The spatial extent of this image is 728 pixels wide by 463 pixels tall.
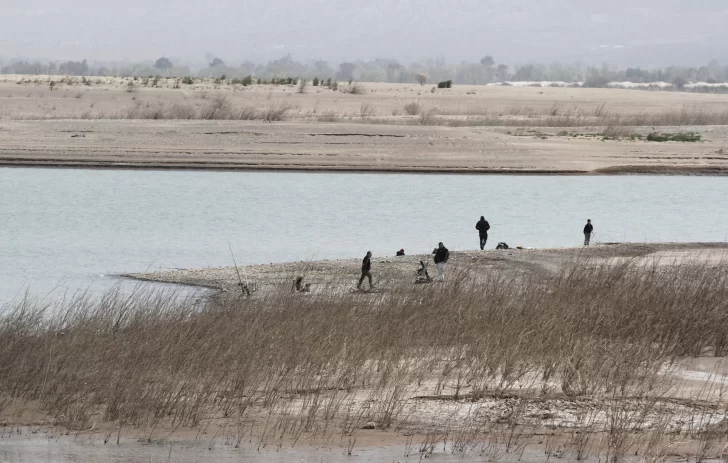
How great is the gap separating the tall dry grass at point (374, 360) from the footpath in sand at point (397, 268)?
361cm

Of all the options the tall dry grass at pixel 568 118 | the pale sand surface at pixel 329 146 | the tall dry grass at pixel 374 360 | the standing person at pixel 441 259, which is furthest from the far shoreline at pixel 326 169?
the tall dry grass at pixel 374 360

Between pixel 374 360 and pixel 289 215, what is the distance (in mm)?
17326

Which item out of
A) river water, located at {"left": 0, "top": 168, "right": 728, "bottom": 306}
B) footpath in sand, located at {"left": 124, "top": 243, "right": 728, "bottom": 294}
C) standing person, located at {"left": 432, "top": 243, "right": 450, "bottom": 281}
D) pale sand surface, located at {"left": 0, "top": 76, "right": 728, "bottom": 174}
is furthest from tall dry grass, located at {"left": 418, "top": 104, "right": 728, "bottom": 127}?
standing person, located at {"left": 432, "top": 243, "right": 450, "bottom": 281}

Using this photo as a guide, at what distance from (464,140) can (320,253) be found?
63.4 ft

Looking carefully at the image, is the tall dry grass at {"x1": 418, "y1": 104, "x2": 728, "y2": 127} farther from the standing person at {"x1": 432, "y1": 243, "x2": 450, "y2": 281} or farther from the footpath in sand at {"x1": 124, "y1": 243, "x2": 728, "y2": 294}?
the standing person at {"x1": 432, "y1": 243, "x2": 450, "y2": 281}

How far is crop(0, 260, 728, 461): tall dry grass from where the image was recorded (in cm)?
1027

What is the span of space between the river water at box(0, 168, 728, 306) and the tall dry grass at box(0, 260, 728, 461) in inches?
221

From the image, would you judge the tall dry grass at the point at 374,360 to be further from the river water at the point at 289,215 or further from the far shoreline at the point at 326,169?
the far shoreline at the point at 326,169

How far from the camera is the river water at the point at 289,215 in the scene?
2253cm

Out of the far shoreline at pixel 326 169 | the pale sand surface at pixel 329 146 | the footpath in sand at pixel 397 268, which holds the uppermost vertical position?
the footpath in sand at pixel 397 268

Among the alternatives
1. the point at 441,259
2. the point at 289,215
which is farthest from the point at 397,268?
the point at 289,215

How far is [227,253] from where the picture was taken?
22969 millimetres

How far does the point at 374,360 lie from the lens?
12031mm

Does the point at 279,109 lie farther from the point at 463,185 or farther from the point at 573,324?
the point at 573,324
